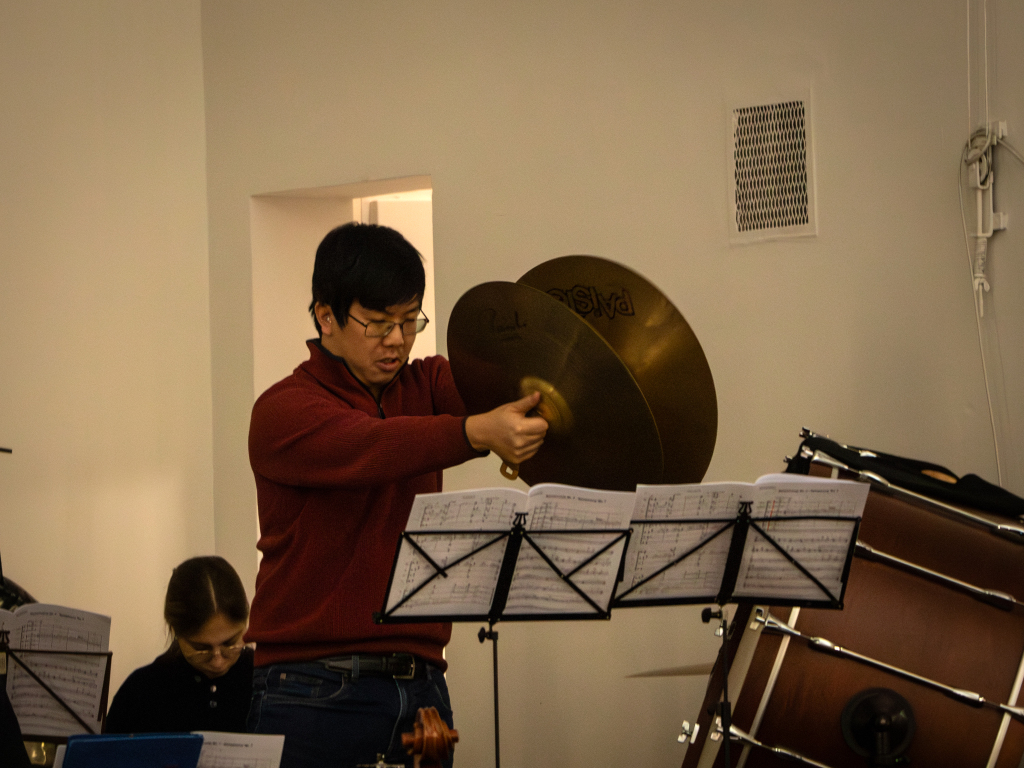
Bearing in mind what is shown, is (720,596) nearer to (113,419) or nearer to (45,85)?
(113,419)

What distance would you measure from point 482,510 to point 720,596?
50cm

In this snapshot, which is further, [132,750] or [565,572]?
[565,572]

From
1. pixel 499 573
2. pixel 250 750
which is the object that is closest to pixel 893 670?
pixel 499 573

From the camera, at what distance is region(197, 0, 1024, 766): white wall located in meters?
2.90

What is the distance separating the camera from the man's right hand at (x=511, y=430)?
1677 mm

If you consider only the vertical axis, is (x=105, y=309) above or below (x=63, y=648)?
above

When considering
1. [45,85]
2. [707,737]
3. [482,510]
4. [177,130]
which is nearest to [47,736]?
[482,510]

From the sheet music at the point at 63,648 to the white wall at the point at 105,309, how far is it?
1.14m

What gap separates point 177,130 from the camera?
3803 millimetres

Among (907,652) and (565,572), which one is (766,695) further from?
(565,572)

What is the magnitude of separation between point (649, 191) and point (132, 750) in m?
2.22

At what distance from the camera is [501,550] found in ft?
5.98

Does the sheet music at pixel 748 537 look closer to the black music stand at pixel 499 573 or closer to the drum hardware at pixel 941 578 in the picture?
the black music stand at pixel 499 573

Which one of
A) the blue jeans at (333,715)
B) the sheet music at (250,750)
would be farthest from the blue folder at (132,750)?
the blue jeans at (333,715)
